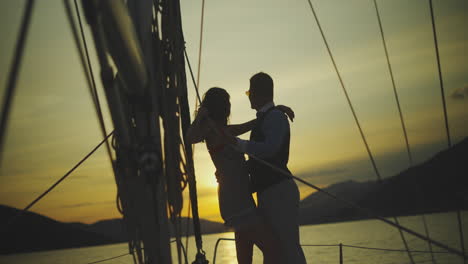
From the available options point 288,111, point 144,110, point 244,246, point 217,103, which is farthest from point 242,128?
point 144,110

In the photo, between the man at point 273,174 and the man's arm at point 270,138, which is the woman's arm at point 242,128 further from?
the man's arm at point 270,138

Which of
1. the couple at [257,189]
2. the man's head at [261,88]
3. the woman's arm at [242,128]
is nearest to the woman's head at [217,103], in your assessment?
the couple at [257,189]

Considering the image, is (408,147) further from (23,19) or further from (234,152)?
(23,19)

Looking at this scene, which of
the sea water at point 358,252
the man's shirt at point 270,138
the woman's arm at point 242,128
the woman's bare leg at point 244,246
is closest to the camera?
the man's shirt at point 270,138

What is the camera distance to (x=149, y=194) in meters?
1.69

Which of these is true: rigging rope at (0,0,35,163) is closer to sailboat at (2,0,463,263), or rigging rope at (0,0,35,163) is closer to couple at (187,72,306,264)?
sailboat at (2,0,463,263)

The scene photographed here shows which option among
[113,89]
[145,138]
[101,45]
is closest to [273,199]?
[145,138]

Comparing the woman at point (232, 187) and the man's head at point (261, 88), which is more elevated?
the man's head at point (261, 88)

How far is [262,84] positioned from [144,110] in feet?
4.30

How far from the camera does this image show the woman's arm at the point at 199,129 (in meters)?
2.40

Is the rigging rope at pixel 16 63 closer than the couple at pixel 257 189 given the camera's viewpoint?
Yes

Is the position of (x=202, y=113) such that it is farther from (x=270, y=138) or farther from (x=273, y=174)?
(x=273, y=174)

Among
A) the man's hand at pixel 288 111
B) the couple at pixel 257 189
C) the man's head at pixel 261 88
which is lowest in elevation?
the couple at pixel 257 189

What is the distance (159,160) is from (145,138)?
0.50 feet
